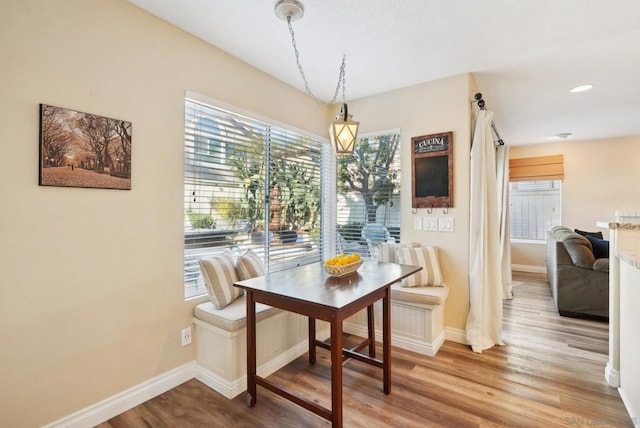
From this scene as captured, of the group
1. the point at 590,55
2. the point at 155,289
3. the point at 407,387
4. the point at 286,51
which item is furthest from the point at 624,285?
the point at 155,289

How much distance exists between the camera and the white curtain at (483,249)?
9.01 ft

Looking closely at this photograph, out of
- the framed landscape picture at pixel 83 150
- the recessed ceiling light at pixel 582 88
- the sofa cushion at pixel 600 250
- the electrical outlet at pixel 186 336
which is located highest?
the recessed ceiling light at pixel 582 88

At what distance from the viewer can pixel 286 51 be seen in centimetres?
250

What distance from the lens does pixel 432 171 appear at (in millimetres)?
3041

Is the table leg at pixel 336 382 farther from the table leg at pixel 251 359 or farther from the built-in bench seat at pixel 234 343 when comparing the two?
the built-in bench seat at pixel 234 343

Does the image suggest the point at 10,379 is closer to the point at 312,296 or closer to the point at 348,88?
the point at 312,296

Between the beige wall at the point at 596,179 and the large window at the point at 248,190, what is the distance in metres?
4.92

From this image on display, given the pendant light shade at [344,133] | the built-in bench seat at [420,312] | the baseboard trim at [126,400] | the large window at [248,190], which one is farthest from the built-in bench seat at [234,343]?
the pendant light shade at [344,133]

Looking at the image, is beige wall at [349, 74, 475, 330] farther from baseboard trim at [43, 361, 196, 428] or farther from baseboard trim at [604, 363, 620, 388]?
baseboard trim at [43, 361, 196, 428]

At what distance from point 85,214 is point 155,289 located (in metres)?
0.65

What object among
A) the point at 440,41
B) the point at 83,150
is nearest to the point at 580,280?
the point at 440,41

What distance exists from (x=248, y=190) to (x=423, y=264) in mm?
1775

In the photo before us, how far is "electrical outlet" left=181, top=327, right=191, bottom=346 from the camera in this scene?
2227mm

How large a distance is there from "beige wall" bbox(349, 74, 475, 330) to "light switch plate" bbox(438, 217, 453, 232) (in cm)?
4
